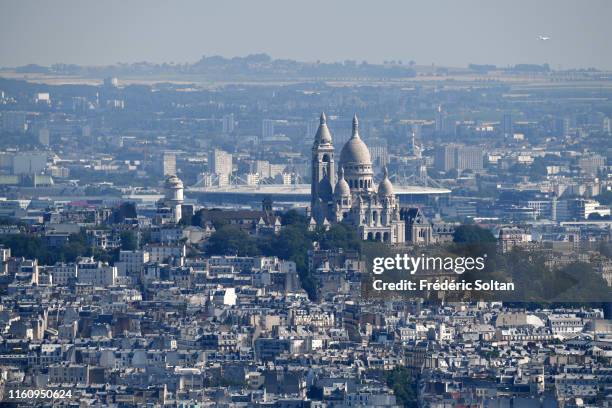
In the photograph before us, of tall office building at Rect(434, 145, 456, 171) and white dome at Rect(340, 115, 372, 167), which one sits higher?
white dome at Rect(340, 115, 372, 167)

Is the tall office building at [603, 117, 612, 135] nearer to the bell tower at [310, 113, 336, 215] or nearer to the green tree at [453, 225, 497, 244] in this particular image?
the bell tower at [310, 113, 336, 215]

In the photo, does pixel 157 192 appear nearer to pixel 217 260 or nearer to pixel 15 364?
pixel 217 260

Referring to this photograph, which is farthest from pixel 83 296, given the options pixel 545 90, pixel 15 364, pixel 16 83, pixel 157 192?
pixel 545 90

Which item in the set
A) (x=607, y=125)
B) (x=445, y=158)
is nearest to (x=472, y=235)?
(x=445, y=158)

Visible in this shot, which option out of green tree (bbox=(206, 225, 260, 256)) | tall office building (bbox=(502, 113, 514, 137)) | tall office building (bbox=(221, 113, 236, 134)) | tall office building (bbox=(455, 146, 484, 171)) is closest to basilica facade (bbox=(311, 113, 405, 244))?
green tree (bbox=(206, 225, 260, 256))

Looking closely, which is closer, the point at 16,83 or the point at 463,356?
the point at 463,356
